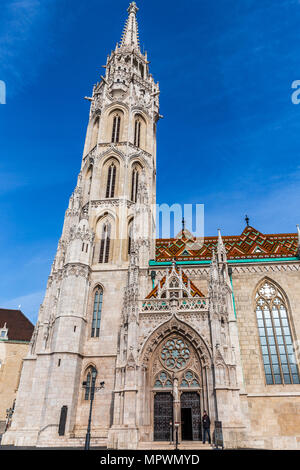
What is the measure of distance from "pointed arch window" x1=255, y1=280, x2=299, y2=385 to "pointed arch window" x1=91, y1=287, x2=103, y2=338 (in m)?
10.7

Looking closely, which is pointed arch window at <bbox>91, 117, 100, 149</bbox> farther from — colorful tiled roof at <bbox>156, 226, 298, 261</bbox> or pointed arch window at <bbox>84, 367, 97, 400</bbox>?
pointed arch window at <bbox>84, 367, 97, 400</bbox>

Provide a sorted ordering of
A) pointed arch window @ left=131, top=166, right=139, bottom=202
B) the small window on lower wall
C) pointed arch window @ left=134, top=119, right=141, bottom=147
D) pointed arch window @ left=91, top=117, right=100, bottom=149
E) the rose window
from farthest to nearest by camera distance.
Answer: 1. pointed arch window @ left=91, top=117, right=100, bottom=149
2. pointed arch window @ left=134, top=119, right=141, bottom=147
3. pointed arch window @ left=131, top=166, right=139, bottom=202
4. the rose window
5. the small window on lower wall

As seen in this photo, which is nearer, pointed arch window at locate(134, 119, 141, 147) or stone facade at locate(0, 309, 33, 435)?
pointed arch window at locate(134, 119, 141, 147)

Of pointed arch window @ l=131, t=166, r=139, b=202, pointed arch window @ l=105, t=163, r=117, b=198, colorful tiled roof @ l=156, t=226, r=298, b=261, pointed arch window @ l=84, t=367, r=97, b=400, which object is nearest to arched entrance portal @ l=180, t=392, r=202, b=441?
pointed arch window @ l=84, t=367, r=97, b=400

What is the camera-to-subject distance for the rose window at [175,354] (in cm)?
1916

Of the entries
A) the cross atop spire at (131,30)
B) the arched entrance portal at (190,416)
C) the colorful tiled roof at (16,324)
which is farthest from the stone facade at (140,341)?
the cross atop spire at (131,30)

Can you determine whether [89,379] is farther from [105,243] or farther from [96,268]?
[105,243]

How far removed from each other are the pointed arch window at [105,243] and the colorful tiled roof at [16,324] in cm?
1944

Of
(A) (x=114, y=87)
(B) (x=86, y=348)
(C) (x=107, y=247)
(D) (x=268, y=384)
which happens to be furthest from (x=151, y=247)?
(A) (x=114, y=87)

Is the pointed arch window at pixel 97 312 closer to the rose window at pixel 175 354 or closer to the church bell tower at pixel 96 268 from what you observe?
the church bell tower at pixel 96 268

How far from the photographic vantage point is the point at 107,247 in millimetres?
26453

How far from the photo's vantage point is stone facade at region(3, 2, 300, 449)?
17.8m

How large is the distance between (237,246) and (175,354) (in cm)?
1179

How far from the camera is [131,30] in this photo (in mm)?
43000
